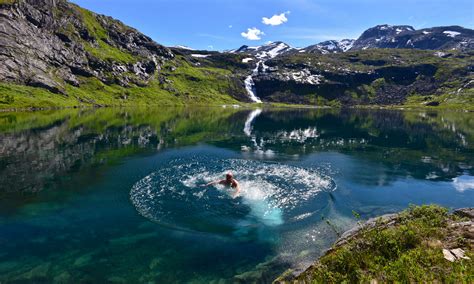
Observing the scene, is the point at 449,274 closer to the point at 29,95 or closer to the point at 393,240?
the point at 393,240

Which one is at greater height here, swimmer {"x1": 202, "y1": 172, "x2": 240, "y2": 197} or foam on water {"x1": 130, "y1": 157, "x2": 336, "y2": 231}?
swimmer {"x1": 202, "y1": 172, "x2": 240, "y2": 197}

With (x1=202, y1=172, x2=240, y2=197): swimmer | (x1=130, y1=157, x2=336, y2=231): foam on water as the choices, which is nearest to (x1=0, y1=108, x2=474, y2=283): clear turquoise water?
(x1=130, y1=157, x2=336, y2=231): foam on water

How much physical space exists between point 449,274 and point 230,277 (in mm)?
13499

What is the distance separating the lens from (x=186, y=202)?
36.0 meters

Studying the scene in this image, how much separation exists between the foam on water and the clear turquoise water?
15 centimetres

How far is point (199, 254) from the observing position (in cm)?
2502

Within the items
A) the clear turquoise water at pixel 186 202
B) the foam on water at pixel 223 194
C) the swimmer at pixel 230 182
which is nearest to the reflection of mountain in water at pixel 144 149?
the clear turquoise water at pixel 186 202

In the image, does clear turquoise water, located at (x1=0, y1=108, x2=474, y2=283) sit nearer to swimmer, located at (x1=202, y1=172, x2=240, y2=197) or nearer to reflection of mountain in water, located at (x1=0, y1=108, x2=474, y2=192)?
reflection of mountain in water, located at (x1=0, y1=108, x2=474, y2=192)

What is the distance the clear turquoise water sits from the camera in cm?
2330

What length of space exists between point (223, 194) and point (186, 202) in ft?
15.4

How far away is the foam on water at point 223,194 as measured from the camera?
3203 centimetres

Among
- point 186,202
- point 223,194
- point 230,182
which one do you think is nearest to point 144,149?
point 230,182

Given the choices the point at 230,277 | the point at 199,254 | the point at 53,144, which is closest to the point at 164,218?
the point at 199,254

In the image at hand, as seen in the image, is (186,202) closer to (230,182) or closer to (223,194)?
(223,194)
